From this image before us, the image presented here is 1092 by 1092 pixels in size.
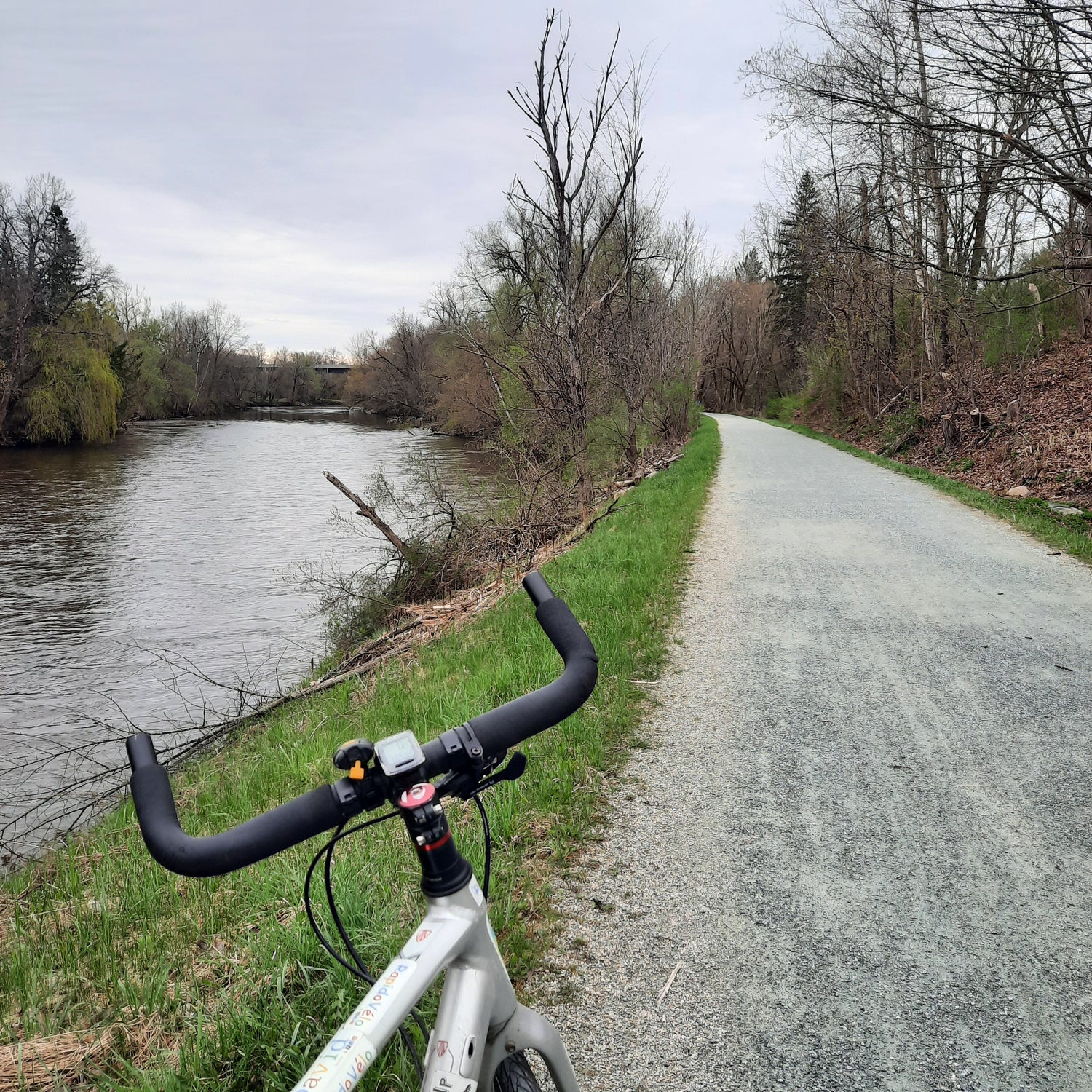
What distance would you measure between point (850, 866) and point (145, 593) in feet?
42.0

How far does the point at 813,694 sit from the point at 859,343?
2575 centimetres

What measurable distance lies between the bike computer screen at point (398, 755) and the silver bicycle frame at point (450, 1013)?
0.28m

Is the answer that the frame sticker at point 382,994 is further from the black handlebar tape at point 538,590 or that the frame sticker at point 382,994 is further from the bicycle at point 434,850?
the black handlebar tape at point 538,590

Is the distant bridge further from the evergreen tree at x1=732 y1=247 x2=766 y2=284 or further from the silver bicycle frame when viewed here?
the silver bicycle frame

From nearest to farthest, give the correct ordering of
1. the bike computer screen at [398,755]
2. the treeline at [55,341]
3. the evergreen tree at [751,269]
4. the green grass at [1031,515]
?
the bike computer screen at [398,755]
the green grass at [1031,515]
the treeline at [55,341]
the evergreen tree at [751,269]

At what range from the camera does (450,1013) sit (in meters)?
1.33

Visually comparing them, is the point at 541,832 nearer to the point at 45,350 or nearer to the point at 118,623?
the point at 118,623

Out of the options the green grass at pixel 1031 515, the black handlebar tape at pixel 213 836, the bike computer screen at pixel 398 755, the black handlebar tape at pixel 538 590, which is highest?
the black handlebar tape at pixel 538 590

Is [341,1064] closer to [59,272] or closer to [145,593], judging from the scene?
[145,593]

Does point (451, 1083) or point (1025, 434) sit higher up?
point (1025, 434)

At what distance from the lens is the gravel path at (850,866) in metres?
2.36

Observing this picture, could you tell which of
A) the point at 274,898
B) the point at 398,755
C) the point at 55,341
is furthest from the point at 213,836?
the point at 55,341

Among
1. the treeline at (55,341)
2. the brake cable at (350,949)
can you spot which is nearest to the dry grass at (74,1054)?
the brake cable at (350,949)

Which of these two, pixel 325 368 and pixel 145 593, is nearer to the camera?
pixel 145 593
